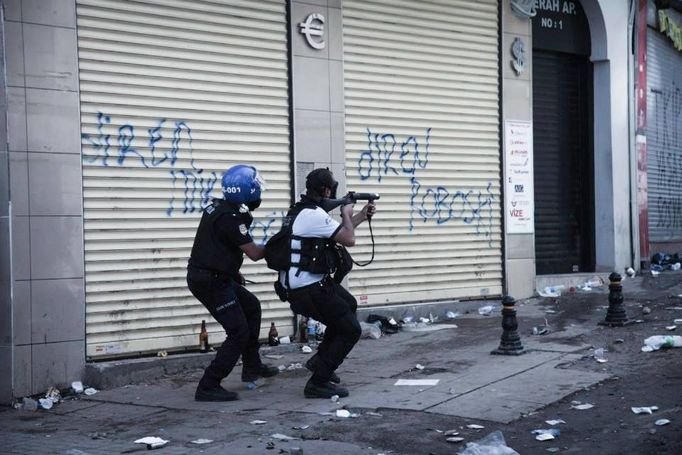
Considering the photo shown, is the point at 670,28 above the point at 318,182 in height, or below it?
above

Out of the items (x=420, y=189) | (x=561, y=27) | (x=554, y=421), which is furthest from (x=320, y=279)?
(x=561, y=27)

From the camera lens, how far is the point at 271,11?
10.7 m

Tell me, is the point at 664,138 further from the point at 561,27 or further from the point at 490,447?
the point at 490,447

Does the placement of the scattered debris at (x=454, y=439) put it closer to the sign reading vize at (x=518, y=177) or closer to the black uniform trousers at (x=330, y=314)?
the black uniform trousers at (x=330, y=314)

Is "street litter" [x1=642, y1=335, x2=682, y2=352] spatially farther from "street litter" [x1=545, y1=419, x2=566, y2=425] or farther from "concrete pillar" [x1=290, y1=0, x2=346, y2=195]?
"concrete pillar" [x1=290, y1=0, x2=346, y2=195]

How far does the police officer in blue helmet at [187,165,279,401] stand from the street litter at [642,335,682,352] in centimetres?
421

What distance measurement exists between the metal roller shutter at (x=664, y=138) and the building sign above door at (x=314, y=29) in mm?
8202

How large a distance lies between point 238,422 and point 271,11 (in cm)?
540

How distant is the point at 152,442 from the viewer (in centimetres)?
653

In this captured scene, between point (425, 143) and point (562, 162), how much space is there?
12.0 feet

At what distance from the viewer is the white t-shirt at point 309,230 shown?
7.55m

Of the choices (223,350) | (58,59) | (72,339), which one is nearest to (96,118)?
(58,59)

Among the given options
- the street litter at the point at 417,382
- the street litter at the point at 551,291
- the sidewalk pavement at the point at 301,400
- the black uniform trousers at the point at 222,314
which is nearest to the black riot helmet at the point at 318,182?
the black uniform trousers at the point at 222,314

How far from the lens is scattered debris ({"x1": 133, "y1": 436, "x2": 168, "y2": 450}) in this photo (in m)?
6.48
